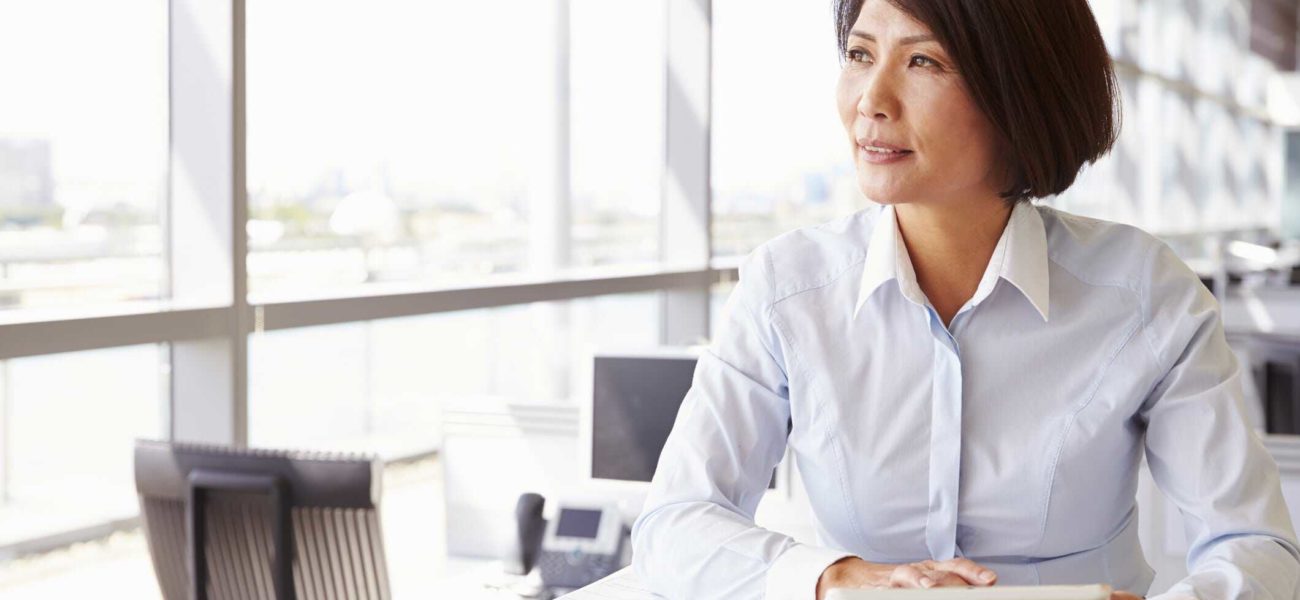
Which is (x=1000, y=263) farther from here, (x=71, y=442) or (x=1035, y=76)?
(x=71, y=442)

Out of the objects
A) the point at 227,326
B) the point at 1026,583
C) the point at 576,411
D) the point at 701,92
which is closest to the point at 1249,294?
the point at 701,92

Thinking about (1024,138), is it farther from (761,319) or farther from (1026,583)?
(1026,583)

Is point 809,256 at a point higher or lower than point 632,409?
higher

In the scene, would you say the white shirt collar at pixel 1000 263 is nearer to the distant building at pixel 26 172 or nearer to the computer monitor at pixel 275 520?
the computer monitor at pixel 275 520

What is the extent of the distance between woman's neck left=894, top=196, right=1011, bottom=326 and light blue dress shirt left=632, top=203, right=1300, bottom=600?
1.0 inches

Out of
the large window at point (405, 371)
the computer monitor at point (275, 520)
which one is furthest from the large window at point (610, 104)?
the computer monitor at point (275, 520)

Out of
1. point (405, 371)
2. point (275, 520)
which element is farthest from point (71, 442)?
point (275, 520)

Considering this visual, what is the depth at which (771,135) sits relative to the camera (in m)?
10.1

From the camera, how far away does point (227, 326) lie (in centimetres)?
283

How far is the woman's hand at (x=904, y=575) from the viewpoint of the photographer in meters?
1.09

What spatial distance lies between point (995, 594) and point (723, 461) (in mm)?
479

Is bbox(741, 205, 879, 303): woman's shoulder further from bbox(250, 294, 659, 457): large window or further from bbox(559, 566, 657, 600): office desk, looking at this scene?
bbox(250, 294, 659, 457): large window

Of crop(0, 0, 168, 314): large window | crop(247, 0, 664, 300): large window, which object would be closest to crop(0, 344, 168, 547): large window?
crop(0, 0, 168, 314): large window

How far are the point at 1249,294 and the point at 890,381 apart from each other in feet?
20.7
